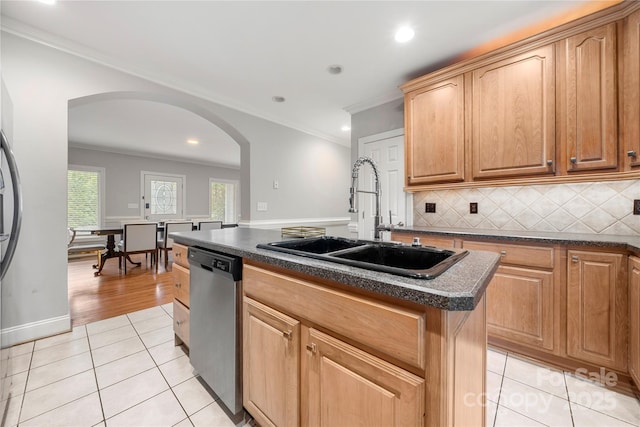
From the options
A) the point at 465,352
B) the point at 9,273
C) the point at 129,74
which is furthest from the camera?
the point at 129,74

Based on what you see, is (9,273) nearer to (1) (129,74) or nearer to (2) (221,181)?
(1) (129,74)

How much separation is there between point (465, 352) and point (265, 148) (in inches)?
140

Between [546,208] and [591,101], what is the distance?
83cm

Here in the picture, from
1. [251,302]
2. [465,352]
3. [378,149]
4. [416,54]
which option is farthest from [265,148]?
[465,352]

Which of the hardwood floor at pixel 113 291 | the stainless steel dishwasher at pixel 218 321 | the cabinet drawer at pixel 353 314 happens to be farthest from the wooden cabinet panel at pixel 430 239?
the hardwood floor at pixel 113 291

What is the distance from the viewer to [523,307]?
1750 millimetres

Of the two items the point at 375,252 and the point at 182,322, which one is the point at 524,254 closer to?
the point at 375,252

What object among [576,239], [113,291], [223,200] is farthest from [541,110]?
[223,200]

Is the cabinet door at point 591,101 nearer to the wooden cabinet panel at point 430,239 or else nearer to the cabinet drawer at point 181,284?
the wooden cabinet panel at point 430,239

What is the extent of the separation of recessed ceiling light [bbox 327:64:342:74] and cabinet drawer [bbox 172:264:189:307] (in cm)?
226

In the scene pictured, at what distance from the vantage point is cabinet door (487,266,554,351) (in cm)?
168

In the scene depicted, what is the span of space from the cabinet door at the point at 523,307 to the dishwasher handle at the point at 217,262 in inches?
69.3

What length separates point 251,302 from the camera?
1.18m

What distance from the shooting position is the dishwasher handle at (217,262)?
123 centimetres
